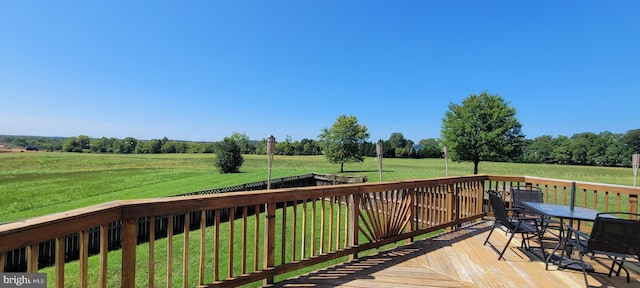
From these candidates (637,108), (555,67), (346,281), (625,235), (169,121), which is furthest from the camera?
(169,121)

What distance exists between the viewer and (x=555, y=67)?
1722 centimetres

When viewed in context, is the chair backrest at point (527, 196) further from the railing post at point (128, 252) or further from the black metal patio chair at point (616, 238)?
the railing post at point (128, 252)

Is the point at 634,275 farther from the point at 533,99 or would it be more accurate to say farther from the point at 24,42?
the point at 533,99

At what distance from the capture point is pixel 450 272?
3.10 metres

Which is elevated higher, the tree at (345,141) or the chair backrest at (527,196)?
the tree at (345,141)

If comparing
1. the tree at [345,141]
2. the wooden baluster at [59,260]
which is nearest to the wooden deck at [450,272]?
the wooden baluster at [59,260]

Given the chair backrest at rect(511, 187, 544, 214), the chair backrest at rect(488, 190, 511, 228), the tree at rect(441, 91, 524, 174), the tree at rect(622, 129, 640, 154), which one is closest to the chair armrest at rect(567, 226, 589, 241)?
the chair backrest at rect(488, 190, 511, 228)

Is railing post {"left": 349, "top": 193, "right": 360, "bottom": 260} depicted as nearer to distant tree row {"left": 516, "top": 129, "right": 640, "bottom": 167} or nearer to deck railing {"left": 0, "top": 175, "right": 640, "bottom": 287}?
deck railing {"left": 0, "top": 175, "right": 640, "bottom": 287}

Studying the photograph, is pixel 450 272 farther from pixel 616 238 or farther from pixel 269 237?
pixel 269 237

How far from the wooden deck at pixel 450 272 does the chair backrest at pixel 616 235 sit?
1.59 feet

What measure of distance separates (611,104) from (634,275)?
25.4 m

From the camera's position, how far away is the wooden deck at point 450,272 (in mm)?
2818

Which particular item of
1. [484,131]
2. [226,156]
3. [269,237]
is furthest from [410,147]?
[269,237]

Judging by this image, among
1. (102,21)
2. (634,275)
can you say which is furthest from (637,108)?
(102,21)
